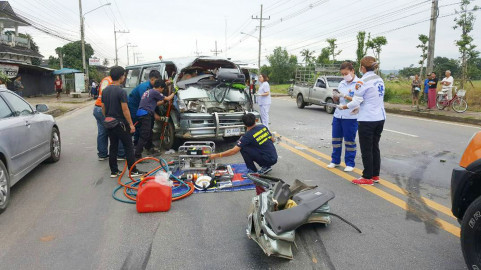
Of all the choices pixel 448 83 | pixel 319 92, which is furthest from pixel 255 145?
pixel 448 83

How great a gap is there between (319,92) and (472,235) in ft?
49.0

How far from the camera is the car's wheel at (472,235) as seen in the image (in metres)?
2.59

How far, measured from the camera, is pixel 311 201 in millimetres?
3643

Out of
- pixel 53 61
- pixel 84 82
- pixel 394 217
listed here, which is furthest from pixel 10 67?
pixel 53 61

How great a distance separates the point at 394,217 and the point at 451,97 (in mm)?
13718

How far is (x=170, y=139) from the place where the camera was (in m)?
7.71

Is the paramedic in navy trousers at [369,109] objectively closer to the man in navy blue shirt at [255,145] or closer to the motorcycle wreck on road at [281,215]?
the man in navy blue shirt at [255,145]

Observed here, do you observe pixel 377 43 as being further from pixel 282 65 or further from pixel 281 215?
pixel 282 65

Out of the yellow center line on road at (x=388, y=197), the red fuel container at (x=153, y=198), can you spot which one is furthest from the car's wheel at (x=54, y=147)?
the yellow center line on road at (x=388, y=197)

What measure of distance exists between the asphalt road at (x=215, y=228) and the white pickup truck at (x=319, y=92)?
10314 mm

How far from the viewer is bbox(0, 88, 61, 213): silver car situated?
15.1ft

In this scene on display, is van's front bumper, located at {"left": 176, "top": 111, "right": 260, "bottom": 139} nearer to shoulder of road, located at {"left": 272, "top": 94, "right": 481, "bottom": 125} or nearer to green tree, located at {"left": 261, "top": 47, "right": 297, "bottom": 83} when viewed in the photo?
shoulder of road, located at {"left": 272, "top": 94, "right": 481, "bottom": 125}

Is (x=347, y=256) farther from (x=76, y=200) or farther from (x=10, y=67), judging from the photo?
(x=10, y=67)

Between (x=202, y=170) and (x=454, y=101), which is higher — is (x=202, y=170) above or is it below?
below
